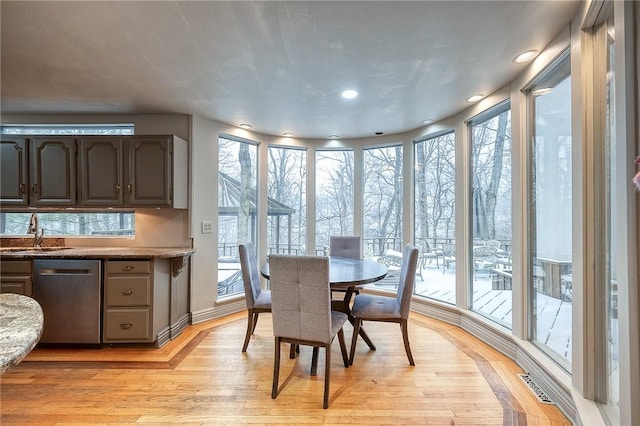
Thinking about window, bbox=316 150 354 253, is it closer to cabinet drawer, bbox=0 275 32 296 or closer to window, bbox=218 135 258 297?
window, bbox=218 135 258 297

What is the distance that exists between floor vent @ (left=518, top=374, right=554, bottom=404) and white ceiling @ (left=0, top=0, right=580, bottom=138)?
2415 millimetres

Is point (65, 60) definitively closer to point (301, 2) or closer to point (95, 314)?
point (301, 2)

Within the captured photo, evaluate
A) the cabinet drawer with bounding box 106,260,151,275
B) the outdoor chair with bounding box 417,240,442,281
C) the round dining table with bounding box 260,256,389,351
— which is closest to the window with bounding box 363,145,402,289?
the outdoor chair with bounding box 417,240,442,281

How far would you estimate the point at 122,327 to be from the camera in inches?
109

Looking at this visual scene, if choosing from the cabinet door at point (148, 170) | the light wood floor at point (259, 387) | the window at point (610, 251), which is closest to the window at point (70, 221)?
the cabinet door at point (148, 170)

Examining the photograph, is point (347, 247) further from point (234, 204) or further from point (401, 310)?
point (234, 204)

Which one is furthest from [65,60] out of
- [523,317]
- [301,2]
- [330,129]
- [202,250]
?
[523,317]

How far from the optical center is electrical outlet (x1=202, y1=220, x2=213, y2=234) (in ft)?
11.7

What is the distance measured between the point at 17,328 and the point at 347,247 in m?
3.02

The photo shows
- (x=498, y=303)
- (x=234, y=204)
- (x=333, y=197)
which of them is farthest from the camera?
(x=333, y=197)

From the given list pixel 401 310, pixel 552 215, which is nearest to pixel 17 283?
pixel 401 310

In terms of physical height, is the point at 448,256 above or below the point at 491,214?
below

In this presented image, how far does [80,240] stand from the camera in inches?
133

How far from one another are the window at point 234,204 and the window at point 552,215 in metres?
3.25
